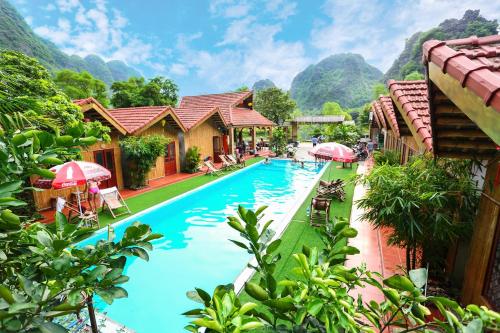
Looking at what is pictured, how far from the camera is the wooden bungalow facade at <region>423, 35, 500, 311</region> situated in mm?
1975

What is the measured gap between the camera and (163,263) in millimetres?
7371

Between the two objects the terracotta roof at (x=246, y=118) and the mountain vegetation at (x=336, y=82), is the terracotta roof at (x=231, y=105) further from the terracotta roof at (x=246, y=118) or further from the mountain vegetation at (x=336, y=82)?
the mountain vegetation at (x=336, y=82)

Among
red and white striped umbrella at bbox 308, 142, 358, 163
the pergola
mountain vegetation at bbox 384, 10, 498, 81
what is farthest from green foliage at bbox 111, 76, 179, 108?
mountain vegetation at bbox 384, 10, 498, 81

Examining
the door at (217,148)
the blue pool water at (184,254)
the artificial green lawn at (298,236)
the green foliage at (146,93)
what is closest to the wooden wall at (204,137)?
the door at (217,148)

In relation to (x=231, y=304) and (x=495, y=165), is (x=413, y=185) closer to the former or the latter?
(x=495, y=165)

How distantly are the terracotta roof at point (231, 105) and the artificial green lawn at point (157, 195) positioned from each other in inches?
308

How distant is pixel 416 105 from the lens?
486 centimetres

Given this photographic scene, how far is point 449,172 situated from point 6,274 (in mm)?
5917

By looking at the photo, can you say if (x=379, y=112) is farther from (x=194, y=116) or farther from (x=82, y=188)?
(x=82, y=188)

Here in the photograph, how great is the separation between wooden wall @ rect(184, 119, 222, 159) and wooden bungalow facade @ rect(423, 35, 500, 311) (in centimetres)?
1650

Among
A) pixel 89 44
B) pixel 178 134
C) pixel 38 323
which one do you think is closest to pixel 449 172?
pixel 38 323

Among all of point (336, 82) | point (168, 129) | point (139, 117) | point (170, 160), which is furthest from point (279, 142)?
point (336, 82)

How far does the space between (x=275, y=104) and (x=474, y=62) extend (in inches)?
Answer: 1571

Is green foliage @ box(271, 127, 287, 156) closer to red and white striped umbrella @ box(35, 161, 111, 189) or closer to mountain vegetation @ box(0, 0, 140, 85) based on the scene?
red and white striped umbrella @ box(35, 161, 111, 189)
